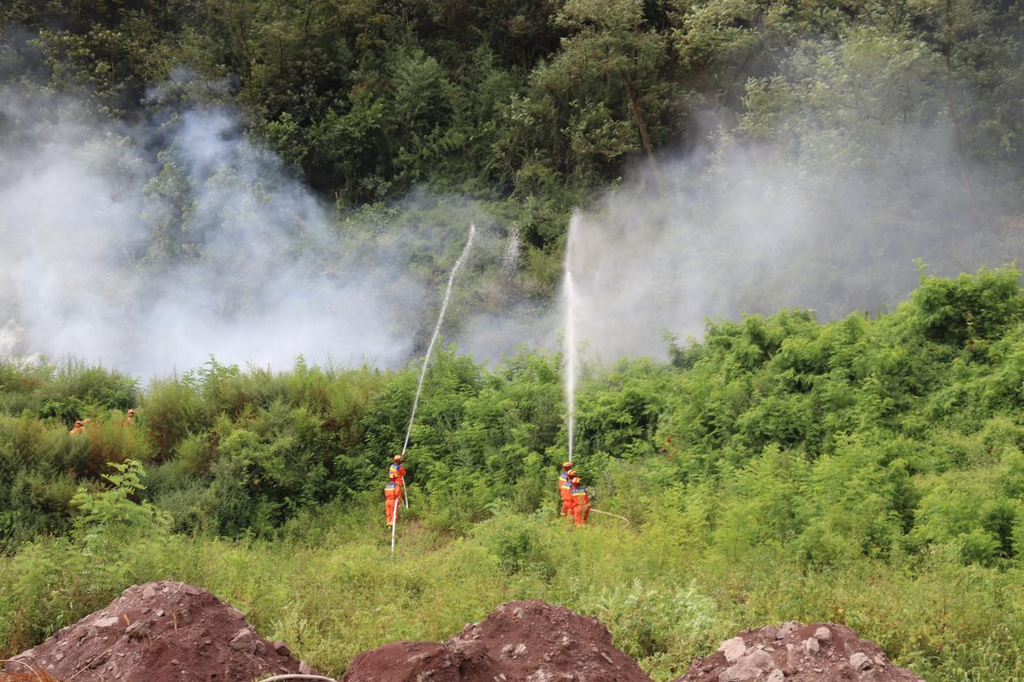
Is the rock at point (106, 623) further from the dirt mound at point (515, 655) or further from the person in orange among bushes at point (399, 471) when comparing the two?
the person in orange among bushes at point (399, 471)

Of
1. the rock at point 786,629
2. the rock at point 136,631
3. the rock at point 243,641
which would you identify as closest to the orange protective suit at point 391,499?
the rock at point 243,641

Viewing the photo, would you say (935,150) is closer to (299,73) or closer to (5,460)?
(299,73)

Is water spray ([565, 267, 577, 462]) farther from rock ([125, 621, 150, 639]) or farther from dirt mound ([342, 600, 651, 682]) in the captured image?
rock ([125, 621, 150, 639])

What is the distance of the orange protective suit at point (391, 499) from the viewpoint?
14.8 m

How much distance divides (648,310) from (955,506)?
13428 millimetres

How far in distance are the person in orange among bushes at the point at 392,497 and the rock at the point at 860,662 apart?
9141 millimetres

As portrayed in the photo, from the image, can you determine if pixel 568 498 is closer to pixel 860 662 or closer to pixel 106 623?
pixel 106 623

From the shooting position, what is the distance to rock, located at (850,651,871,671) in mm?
6203

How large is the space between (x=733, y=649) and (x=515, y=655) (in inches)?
54.4

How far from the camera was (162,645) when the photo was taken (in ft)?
Result: 22.7

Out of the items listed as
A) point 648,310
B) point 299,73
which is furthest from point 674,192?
point 299,73

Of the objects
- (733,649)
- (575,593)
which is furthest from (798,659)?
(575,593)

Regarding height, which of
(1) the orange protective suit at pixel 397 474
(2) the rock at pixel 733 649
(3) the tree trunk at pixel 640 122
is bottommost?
(2) the rock at pixel 733 649

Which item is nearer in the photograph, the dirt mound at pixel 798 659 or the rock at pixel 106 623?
the dirt mound at pixel 798 659
